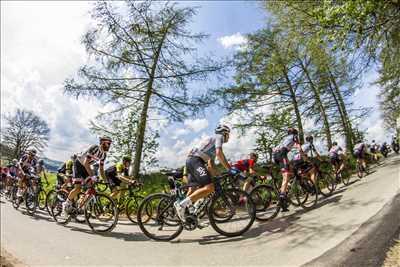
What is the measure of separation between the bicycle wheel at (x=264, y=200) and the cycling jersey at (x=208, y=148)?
1.54 m

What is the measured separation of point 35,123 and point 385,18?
48060mm

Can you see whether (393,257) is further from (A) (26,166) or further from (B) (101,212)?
(A) (26,166)

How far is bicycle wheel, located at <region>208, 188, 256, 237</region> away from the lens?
518 centimetres

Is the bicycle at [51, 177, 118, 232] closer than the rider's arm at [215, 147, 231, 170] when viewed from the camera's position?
No

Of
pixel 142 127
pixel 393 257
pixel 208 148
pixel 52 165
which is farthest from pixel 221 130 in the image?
pixel 52 165

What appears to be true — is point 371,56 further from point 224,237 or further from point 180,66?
point 224,237

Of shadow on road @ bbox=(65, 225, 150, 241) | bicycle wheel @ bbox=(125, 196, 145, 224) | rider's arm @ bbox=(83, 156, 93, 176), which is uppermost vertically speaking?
rider's arm @ bbox=(83, 156, 93, 176)

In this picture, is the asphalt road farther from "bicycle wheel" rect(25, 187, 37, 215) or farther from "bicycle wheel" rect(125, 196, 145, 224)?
"bicycle wheel" rect(25, 187, 37, 215)

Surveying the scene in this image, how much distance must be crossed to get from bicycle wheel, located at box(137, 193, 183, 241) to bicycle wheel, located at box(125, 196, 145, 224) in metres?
2.09

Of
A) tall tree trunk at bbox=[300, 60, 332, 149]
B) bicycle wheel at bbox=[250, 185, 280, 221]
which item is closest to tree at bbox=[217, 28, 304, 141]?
tall tree trunk at bbox=[300, 60, 332, 149]

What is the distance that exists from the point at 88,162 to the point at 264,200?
4.77 m

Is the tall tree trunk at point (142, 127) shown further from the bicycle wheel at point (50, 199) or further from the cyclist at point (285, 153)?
the cyclist at point (285, 153)

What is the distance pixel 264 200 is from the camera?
6375mm

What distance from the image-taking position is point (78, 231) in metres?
6.56
